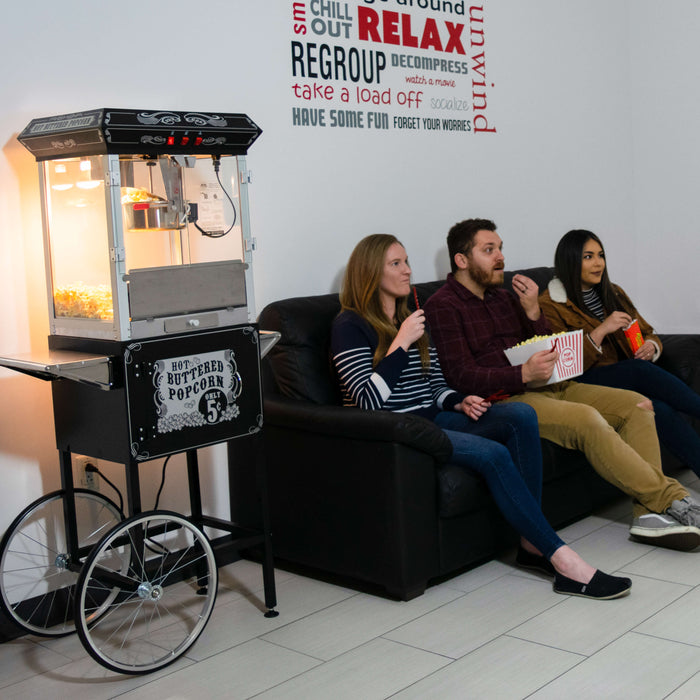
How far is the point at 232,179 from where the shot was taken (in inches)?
108

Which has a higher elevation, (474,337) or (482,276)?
(482,276)

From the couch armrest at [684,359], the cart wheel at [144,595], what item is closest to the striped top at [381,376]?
the cart wheel at [144,595]

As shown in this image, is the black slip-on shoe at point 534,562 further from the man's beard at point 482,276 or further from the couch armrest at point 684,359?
the couch armrest at point 684,359

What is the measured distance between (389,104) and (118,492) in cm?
198

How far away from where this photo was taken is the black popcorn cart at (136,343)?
245 cm

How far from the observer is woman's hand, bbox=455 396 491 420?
3152mm

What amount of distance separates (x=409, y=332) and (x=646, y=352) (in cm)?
130

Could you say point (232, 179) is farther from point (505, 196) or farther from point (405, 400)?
point (505, 196)

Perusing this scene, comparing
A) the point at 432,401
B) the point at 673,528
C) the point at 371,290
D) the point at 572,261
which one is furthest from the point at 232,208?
the point at 673,528

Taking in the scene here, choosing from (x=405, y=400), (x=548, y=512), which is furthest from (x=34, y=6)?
(x=548, y=512)

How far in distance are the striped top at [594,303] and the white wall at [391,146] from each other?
2.17ft

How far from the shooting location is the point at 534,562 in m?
3.03

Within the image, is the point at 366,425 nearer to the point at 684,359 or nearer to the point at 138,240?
the point at 138,240

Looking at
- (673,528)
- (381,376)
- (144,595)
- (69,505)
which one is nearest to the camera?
(144,595)
